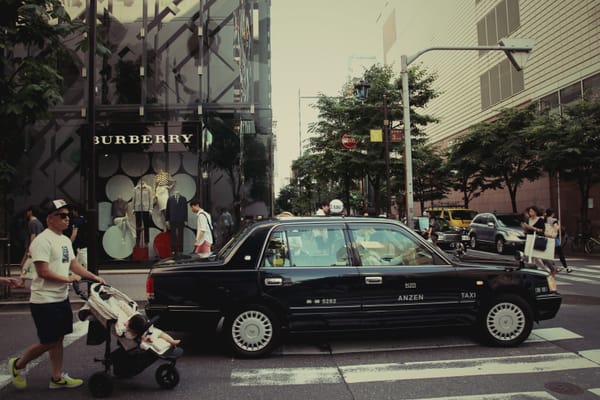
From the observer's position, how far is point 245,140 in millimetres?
15914

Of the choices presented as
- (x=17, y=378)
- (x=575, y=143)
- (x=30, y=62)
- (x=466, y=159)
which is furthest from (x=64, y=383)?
(x=466, y=159)

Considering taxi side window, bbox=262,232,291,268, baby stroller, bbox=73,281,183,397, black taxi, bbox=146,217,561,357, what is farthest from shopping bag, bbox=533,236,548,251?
baby stroller, bbox=73,281,183,397

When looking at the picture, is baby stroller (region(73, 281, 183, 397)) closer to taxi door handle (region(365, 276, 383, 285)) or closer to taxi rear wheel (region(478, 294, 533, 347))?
taxi door handle (region(365, 276, 383, 285))

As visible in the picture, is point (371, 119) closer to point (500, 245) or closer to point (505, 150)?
point (505, 150)

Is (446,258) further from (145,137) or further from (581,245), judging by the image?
(581,245)

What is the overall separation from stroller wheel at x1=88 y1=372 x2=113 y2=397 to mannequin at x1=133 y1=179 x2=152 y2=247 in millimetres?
11780

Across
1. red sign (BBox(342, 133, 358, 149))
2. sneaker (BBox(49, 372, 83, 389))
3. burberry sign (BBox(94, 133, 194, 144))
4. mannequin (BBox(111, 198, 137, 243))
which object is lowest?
sneaker (BBox(49, 372, 83, 389))

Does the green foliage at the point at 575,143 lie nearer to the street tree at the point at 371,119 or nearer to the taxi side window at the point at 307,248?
the street tree at the point at 371,119

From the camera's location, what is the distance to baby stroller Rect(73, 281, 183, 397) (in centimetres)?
412

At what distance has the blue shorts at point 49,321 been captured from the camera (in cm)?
416

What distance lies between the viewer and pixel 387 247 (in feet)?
18.5

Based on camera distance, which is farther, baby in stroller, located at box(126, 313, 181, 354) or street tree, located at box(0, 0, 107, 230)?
street tree, located at box(0, 0, 107, 230)

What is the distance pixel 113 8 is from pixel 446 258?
15401mm

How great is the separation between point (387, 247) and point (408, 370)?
4.85 feet
